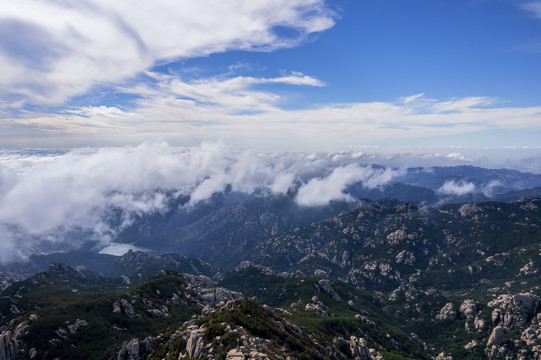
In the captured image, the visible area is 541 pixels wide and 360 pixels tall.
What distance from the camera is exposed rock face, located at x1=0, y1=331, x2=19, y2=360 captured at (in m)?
143

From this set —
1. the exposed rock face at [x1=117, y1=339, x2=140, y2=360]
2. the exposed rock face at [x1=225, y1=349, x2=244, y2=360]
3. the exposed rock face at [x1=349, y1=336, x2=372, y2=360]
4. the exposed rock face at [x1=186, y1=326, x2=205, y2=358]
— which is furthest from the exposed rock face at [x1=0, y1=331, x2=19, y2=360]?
the exposed rock face at [x1=349, y1=336, x2=372, y2=360]

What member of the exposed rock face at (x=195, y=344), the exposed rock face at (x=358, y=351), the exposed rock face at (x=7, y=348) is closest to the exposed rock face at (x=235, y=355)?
the exposed rock face at (x=195, y=344)

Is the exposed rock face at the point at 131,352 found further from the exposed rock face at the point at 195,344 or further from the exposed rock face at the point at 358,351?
the exposed rock face at the point at 358,351

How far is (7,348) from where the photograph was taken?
14688 cm

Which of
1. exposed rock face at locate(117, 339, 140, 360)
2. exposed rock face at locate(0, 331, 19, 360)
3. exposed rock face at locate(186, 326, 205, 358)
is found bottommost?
exposed rock face at locate(0, 331, 19, 360)

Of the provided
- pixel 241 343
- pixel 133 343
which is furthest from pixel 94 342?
pixel 241 343

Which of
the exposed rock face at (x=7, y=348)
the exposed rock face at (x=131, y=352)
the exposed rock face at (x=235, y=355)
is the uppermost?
the exposed rock face at (x=235, y=355)

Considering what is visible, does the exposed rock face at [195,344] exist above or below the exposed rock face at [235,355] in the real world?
below

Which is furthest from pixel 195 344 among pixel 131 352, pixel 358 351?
pixel 358 351

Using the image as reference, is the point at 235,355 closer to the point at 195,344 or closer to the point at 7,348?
the point at 195,344

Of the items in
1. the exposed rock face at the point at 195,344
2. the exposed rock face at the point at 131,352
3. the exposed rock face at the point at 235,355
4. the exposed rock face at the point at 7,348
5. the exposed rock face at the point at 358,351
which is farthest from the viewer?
the exposed rock face at the point at 7,348

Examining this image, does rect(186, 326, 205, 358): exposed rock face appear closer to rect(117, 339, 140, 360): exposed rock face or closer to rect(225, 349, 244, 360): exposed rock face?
rect(225, 349, 244, 360): exposed rock face

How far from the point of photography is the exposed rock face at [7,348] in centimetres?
14325

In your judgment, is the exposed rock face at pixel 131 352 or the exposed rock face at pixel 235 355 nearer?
the exposed rock face at pixel 235 355
